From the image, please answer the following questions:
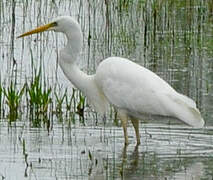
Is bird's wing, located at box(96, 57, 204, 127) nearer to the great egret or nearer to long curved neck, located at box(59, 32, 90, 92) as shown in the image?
the great egret

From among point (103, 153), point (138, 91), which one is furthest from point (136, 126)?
point (103, 153)

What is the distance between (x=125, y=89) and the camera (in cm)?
952

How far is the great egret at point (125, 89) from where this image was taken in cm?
908

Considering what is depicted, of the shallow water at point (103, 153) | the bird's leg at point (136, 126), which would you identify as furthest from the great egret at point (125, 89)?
the shallow water at point (103, 153)

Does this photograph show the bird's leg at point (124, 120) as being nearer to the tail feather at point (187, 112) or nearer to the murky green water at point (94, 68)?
the murky green water at point (94, 68)

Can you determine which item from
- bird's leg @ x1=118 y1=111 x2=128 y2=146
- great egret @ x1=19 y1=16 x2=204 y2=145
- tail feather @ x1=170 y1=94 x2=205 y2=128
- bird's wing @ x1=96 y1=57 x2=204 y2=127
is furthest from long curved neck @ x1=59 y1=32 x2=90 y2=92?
tail feather @ x1=170 y1=94 x2=205 y2=128

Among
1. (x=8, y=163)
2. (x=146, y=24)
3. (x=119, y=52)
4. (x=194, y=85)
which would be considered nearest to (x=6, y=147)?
(x=8, y=163)

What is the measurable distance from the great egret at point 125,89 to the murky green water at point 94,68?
32cm

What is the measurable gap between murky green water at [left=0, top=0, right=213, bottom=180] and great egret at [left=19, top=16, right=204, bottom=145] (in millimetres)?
320

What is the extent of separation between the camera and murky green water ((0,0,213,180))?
27.6 feet

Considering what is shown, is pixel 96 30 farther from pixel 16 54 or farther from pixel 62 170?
pixel 62 170

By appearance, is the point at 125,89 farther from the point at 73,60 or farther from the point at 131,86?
the point at 73,60

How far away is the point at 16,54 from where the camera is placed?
44.0 ft

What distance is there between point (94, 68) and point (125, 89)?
3.35 m
